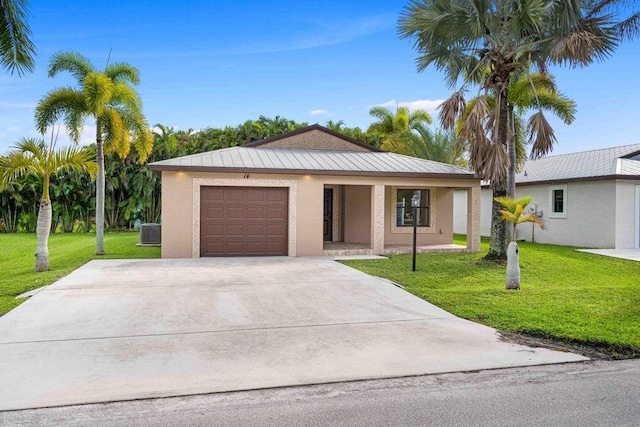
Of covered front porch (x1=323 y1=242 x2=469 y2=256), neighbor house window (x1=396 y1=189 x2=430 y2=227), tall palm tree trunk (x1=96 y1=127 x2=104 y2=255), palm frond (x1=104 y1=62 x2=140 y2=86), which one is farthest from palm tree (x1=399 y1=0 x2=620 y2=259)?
tall palm tree trunk (x1=96 y1=127 x2=104 y2=255)

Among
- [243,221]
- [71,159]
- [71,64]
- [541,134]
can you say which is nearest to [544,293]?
[541,134]

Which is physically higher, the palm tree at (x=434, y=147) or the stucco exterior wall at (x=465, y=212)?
the palm tree at (x=434, y=147)

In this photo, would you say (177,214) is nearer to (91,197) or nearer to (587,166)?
(91,197)

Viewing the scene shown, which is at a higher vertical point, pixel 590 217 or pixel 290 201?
pixel 290 201

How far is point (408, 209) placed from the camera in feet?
57.5

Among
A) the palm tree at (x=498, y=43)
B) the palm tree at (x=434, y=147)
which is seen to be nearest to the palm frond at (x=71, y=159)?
the palm tree at (x=498, y=43)

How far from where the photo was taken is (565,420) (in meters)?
3.76

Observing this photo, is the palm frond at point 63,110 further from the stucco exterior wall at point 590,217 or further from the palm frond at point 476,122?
the stucco exterior wall at point 590,217

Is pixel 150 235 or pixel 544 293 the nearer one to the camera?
pixel 544 293

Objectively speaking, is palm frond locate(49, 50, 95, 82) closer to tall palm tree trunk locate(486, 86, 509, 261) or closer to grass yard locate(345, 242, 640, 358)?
grass yard locate(345, 242, 640, 358)

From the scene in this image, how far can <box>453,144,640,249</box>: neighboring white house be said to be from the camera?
17016 millimetres

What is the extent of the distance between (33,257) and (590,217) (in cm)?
1942

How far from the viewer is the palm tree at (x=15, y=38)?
37.3 feet

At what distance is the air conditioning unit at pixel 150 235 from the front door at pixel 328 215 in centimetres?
631
